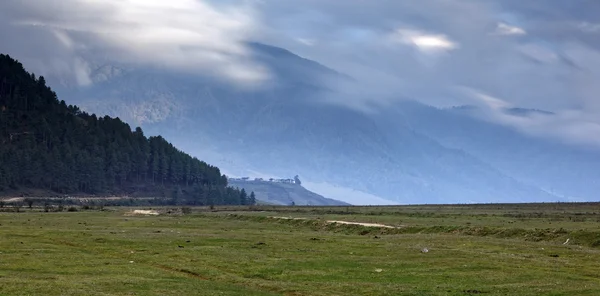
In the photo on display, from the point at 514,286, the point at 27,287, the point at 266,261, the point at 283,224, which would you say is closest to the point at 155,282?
the point at 27,287

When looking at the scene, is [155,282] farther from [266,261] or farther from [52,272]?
[266,261]

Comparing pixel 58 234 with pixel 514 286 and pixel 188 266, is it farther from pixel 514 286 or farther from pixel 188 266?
pixel 514 286

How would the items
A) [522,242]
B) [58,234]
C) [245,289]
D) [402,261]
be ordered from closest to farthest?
[245,289]
[402,261]
[522,242]
[58,234]

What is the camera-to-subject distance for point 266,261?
59.1 meters

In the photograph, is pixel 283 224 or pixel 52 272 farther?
pixel 283 224

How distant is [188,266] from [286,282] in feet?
31.6

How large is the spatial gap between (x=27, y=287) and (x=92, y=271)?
8804 millimetres

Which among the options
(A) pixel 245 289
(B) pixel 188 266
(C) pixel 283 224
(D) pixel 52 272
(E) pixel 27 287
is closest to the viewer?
(E) pixel 27 287

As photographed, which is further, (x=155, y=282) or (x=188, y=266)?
(x=188, y=266)

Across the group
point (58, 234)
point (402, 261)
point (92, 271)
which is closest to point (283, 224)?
point (58, 234)

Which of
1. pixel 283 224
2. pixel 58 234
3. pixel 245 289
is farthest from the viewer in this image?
pixel 283 224

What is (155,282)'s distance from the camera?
4706 centimetres

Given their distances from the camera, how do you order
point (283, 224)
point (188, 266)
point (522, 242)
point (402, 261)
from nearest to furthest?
point (188, 266) → point (402, 261) → point (522, 242) → point (283, 224)

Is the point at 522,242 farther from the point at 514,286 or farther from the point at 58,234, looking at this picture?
the point at 58,234
